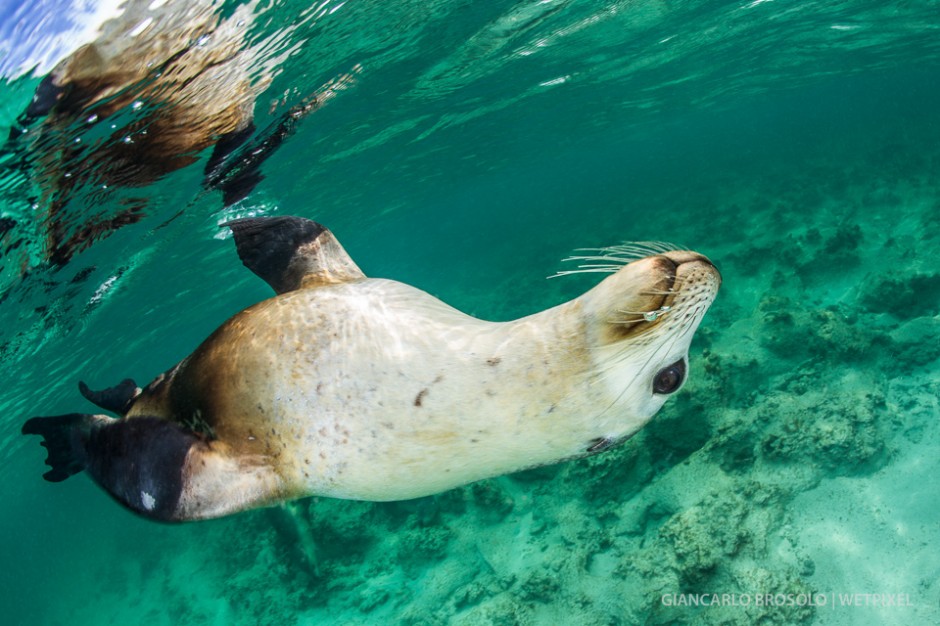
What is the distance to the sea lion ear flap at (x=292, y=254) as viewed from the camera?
298 centimetres

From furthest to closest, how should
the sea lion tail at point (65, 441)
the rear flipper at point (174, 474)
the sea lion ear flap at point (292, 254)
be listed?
the sea lion ear flap at point (292, 254) → the sea lion tail at point (65, 441) → the rear flipper at point (174, 474)

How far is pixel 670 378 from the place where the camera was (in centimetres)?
202

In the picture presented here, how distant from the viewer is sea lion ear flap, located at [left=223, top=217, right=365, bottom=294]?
298 cm

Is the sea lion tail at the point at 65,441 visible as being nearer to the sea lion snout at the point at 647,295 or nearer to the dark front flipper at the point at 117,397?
the dark front flipper at the point at 117,397

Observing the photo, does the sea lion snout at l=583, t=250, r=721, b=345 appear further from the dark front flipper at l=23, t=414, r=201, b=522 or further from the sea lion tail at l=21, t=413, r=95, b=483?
the sea lion tail at l=21, t=413, r=95, b=483

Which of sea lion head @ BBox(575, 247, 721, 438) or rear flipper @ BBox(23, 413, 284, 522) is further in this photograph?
rear flipper @ BBox(23, 413, 284, 522)

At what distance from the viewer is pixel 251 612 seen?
11.7 m

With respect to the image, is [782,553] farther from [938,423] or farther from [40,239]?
[40,239]

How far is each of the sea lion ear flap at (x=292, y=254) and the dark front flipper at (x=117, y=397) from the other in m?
0.91

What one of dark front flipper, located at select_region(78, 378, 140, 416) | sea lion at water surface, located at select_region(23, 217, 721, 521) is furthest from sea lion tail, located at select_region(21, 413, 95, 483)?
sea lion at water surface, located at select_region(23, 217, 721, 521)

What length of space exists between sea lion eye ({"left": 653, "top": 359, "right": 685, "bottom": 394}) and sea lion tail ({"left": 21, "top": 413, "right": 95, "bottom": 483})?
8.22 ft

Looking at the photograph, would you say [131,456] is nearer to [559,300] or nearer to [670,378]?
[670,378]

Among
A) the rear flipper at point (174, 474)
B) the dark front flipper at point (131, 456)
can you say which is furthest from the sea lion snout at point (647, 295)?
the dark front flipper at point (131, 456)

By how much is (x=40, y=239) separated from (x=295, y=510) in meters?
6.53
